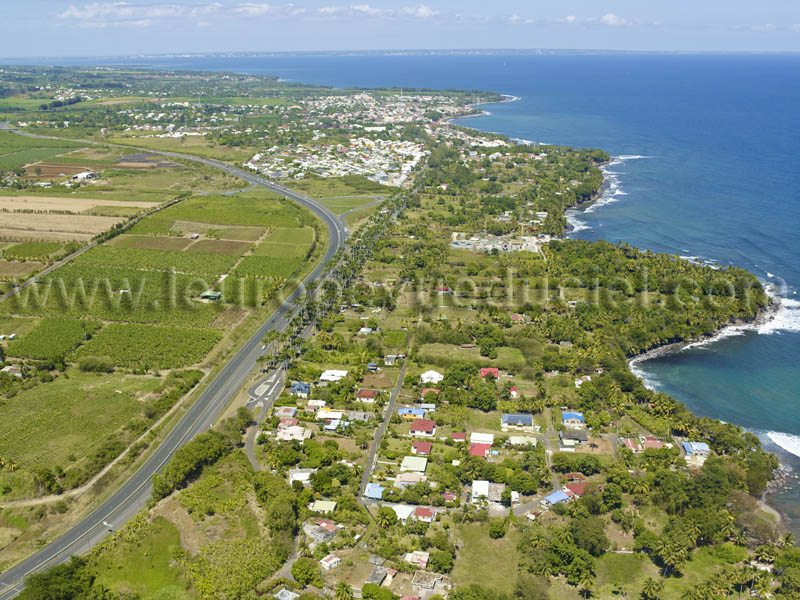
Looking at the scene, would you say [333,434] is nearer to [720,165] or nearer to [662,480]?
[662,480]

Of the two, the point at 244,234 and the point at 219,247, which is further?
the point at 244,234

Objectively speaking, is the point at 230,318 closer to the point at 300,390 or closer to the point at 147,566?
the point at 300,390

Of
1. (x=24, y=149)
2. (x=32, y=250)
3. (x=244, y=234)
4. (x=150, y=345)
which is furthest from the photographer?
(x=24, y=149)

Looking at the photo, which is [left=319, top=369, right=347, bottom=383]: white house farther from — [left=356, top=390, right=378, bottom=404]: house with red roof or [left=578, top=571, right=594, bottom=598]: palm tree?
[left=578, top=571, right=594, bottom=598]: palm tree

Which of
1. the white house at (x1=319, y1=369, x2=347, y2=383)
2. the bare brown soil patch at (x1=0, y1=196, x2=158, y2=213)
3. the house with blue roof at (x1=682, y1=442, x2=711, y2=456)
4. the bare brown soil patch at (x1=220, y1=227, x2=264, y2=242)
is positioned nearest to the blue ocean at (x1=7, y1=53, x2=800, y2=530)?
the house with blue roof at (x1=682, y1=442, x2=711, y2=456)

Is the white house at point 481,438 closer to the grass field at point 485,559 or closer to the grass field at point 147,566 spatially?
the grass field at point 485,559

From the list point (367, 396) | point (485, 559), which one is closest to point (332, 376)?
point (367, 396)

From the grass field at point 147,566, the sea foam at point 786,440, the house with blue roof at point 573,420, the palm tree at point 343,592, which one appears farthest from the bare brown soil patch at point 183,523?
the sea foam at point 786,440

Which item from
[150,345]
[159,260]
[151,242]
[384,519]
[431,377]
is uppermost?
[151,242]

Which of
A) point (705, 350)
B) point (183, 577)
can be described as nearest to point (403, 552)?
point (183, 577)
